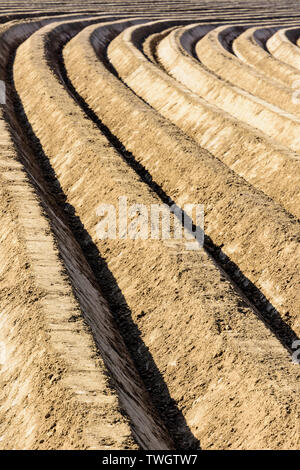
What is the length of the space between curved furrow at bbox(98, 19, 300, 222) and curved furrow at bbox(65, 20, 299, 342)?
1.16 meters

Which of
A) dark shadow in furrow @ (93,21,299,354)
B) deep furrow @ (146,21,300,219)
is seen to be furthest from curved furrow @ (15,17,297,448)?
deep furrow @ (146,21,300,219)

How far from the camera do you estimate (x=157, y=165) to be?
17766mm

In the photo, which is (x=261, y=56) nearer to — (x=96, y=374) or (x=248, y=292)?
(x=248, y=292)

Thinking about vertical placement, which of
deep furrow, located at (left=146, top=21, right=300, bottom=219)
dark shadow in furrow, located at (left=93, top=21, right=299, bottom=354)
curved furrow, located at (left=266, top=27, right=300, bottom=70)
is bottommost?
dark shadow in furrow, located at (left=93, top=21, right=299, bottom=354)

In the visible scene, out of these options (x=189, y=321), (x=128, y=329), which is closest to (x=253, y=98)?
(x=128, y=329)

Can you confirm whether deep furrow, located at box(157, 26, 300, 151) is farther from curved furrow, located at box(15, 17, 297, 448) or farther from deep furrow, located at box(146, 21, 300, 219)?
curved furrow, located at box(15, 17, 297, 448)

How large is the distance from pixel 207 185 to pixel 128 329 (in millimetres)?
5499

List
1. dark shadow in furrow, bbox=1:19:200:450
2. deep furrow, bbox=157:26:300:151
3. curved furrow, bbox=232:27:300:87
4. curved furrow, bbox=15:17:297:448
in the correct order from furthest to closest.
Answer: curved furrow, bbox=232:27:300:87 → deep furrow, bbox=157:26:300:151 → dark shadow in furrow, bbox=1:19:200:450 → curved furrow, bbox=15:17:297:448

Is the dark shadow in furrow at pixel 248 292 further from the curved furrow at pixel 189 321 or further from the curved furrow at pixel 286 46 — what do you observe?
the curved furrow at pixel 286 46

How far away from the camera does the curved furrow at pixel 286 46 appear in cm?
3532

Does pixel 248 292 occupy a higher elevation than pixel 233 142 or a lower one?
lower

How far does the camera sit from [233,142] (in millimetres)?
19203

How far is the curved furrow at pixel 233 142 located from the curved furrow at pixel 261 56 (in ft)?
23.4

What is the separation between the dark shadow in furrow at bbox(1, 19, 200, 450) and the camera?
9.66m
